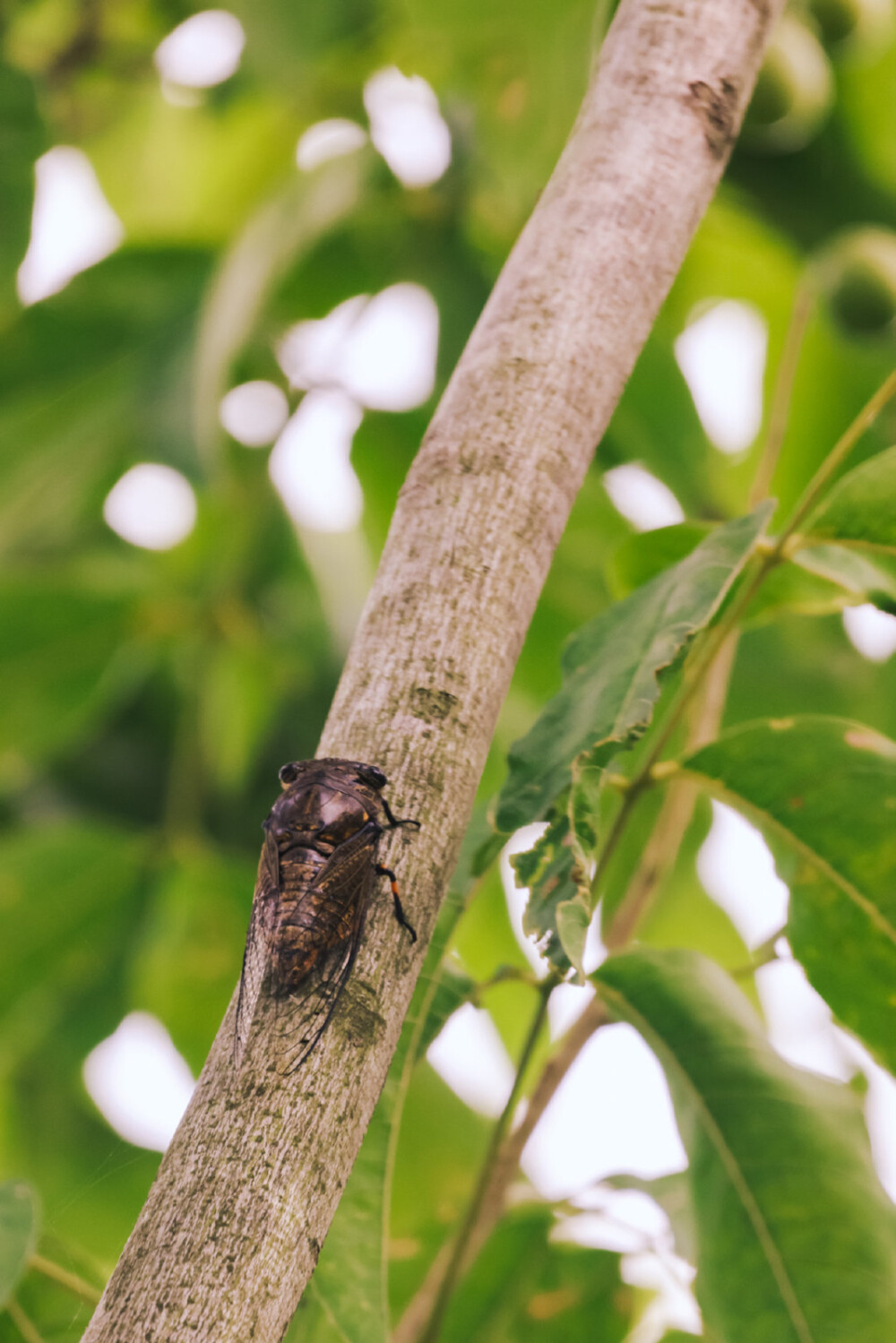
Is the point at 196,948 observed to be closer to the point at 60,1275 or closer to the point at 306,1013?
the point at 60,1275

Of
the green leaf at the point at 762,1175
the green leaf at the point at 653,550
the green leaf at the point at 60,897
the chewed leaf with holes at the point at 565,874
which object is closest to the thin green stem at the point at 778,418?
the green leaf at the point at 653,550

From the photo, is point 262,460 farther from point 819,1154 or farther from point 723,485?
point 819,1154

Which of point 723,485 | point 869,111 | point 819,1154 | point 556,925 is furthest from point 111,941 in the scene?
point 869,111

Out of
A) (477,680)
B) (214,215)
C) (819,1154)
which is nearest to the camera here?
(477,680)

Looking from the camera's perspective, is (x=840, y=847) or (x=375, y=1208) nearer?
(x=375, y=1208)

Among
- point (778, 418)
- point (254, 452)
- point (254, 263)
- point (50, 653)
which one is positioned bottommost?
point (50, 653)

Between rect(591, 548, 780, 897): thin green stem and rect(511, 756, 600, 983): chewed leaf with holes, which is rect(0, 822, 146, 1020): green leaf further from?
rect(511, 756, 600, 983): chewed leaf with holes

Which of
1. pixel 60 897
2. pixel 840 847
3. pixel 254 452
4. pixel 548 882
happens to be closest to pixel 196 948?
pixel 60 897
